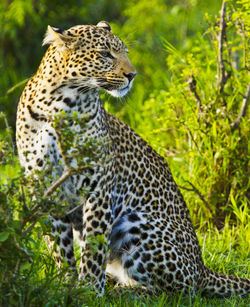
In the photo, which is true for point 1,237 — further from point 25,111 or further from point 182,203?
point 182,203

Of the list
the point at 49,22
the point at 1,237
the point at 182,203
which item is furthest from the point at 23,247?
the point at 49,22

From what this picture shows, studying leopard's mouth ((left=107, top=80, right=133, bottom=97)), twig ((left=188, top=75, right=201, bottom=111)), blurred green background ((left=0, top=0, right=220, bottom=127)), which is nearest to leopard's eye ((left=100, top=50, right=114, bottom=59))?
leopard's mouth ((left=107, top=80, right=133, bottom=97))

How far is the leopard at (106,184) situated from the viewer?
4.90m

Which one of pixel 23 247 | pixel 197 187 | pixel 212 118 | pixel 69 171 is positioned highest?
pixel 69 171

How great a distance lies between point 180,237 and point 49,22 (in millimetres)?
9022

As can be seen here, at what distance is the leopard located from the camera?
490 centimetres

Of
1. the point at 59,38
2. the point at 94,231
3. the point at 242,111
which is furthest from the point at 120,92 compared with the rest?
the point at 242,111

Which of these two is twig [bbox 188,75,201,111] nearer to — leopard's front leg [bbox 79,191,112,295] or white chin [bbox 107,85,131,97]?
white chin [bbox 107,85,131,97]

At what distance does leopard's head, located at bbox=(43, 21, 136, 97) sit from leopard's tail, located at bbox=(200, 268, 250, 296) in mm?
1803

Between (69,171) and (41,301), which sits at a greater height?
(69,171)

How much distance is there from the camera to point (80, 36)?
4949 millimetres

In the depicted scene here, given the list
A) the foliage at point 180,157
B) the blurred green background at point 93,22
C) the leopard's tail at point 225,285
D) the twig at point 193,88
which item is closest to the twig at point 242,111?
the foliage at point 180,157

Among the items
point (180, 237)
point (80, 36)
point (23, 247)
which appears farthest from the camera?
point (180, 237)

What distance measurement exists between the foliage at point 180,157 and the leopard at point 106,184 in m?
0.17
